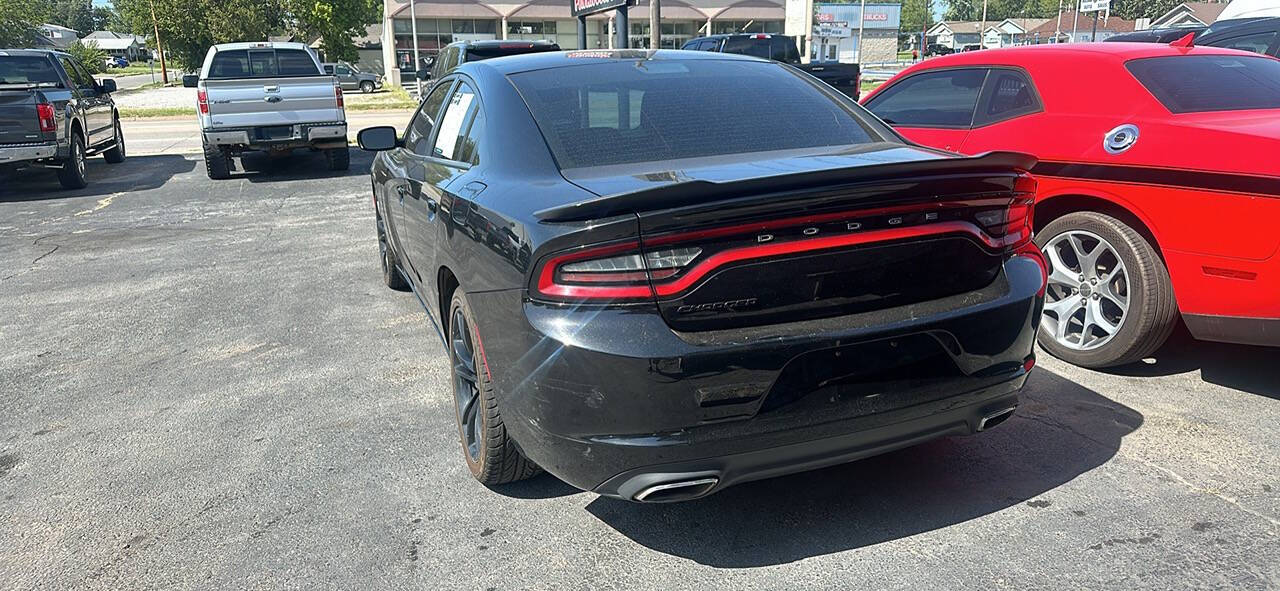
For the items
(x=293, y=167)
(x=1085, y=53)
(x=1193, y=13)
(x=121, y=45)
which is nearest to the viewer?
(x=1085, y=53)

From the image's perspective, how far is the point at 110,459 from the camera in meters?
3.61

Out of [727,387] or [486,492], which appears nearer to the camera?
[727,387]

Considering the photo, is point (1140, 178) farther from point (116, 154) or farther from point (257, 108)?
point (116, 154)

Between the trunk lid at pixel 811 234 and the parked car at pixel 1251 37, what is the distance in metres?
7.69

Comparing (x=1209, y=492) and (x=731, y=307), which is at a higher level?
(x=731, y=307)

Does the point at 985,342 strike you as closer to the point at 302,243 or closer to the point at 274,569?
the point at 274,569

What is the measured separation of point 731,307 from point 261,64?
1225 cm

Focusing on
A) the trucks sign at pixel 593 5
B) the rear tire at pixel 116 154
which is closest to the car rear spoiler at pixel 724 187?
the trucks sign at pixel 593 5

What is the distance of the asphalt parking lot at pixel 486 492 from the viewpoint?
2.73m

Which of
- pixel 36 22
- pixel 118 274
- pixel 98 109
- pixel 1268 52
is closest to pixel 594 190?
pixel 118 274

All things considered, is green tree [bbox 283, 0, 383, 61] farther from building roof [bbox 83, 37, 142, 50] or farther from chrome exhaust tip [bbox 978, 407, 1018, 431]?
building roof [bbox 83, 37, 142, 50]

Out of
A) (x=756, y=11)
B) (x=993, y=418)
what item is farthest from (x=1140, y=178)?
(x=756, y=11)

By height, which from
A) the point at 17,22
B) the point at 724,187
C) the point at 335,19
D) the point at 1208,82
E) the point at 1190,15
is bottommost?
the point at 724,187

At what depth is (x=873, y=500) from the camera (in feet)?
10.2
